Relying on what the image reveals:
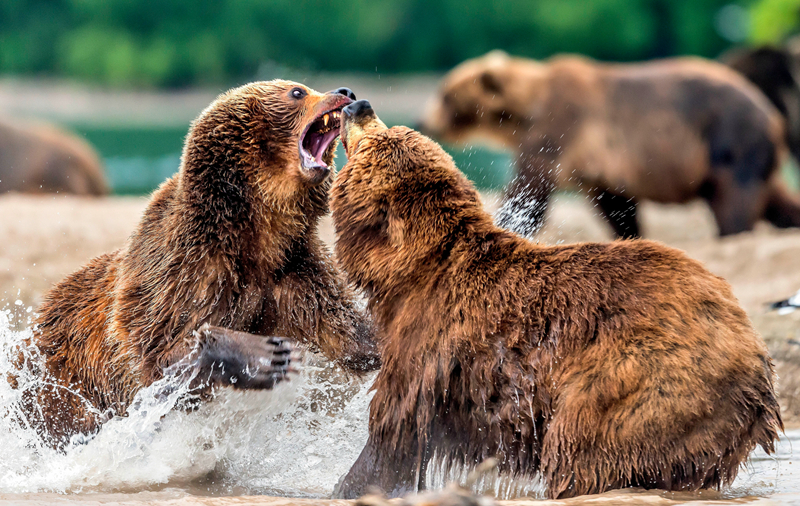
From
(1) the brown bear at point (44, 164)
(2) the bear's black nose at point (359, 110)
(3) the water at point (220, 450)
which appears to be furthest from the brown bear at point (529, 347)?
(1) the brown bear at point (44, 164)

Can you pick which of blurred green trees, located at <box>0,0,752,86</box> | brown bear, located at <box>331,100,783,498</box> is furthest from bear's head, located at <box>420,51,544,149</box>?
blurred green trees, located at <box>0,0,752,86</box>

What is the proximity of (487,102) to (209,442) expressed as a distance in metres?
6.46

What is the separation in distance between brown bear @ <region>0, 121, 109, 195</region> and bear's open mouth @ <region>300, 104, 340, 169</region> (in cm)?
918

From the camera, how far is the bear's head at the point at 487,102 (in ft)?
31.0

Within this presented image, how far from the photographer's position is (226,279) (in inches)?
147

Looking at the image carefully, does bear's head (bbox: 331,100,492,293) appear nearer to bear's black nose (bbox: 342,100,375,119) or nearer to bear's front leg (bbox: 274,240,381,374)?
bear's black nose (bbox: 342,100,375,119)

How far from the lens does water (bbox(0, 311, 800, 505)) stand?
3705 millimetres

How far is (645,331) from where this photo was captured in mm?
3010

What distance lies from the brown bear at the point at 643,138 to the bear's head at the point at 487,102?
0.05 feet

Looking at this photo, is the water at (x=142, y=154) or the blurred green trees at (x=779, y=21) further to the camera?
the blurred green trees at (x=779, y=21)

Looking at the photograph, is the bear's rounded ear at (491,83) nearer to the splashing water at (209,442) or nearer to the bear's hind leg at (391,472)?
the splashing water at (209,442)

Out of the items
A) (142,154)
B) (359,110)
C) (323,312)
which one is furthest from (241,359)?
(142,154)

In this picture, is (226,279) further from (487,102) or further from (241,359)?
(487,102)

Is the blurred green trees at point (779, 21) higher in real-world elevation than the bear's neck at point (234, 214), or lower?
higher
